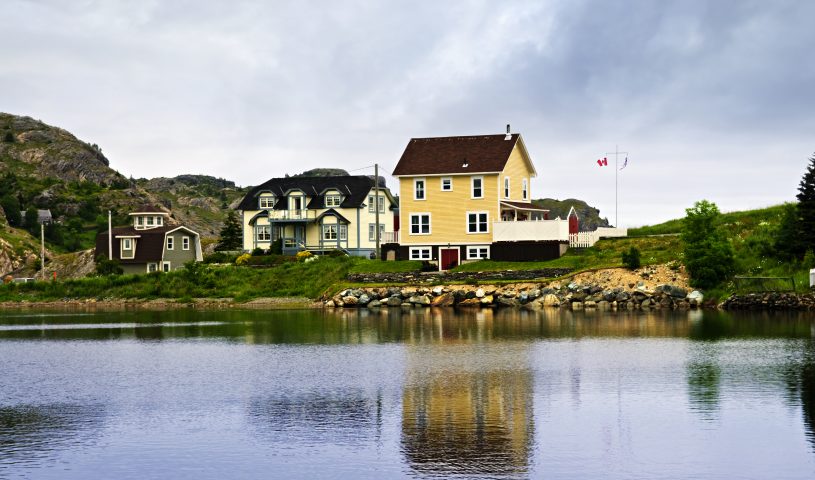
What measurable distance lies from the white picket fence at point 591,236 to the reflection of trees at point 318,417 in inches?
2012

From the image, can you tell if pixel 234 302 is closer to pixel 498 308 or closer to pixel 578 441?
pixel 498 308

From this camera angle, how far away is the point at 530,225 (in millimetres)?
77500

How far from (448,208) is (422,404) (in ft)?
181

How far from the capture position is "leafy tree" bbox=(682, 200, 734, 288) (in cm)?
6319

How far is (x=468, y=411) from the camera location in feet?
86.4

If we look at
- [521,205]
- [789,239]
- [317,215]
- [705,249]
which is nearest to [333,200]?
[317,215]

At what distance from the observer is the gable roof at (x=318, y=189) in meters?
105

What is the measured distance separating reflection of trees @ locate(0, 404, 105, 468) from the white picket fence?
5516 cm

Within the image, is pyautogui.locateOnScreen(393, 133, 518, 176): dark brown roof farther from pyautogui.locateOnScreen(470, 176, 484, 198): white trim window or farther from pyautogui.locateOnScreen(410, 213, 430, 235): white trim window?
pyautogui.locateOnScreen(410, 213, 430, 235): white trim window

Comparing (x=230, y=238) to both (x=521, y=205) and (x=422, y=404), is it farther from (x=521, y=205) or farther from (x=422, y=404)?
(x=422, y=404)

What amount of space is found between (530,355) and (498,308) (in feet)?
99.5

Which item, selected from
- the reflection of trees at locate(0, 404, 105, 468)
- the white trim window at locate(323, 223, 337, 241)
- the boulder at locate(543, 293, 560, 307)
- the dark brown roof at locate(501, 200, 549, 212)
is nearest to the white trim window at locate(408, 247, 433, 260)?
the dark brown roof at locate(501, 200, 549, 212)

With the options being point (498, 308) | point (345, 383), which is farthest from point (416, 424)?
point (498, 308)

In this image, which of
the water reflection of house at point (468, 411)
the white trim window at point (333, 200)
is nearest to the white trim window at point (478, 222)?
the white trim window at point (333, 200)
